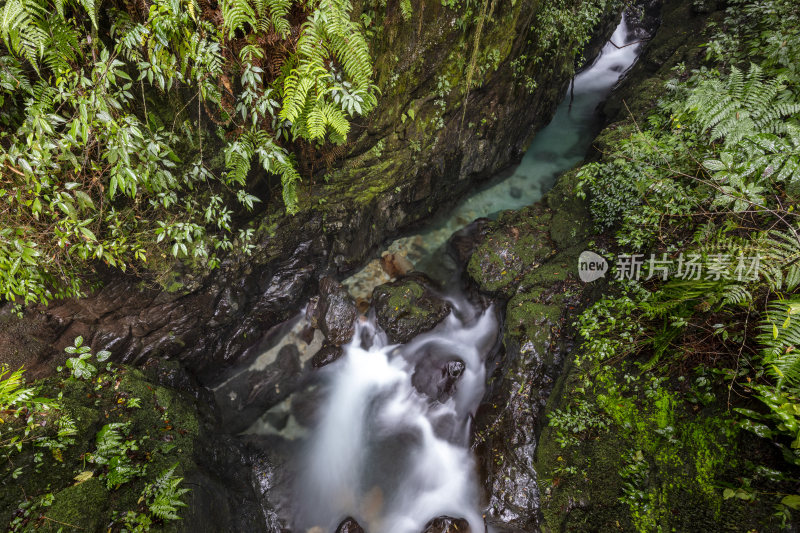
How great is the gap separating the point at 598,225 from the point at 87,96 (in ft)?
21.4

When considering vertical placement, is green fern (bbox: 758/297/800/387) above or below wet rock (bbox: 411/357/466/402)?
above

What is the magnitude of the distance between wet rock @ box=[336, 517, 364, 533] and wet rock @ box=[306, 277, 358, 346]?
2.71 metres

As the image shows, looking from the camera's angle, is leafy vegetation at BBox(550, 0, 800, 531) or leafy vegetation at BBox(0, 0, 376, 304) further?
leafy vegetation at BBox(0, 0, 376, 304)

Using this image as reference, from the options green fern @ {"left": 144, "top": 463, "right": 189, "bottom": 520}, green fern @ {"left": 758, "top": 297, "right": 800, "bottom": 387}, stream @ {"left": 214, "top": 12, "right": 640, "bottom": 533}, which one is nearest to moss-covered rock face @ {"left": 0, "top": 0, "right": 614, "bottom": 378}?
stream @ {"left": 214, "top": 12, "right": 640, "bottom": 533}

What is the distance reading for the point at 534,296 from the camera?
18.4ft

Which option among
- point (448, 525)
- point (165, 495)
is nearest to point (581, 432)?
point (448, 525)

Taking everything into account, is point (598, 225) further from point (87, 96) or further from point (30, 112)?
point (30, 112)

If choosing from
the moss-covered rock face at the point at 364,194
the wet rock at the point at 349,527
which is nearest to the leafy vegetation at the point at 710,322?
the wet rock at the point at 349,527

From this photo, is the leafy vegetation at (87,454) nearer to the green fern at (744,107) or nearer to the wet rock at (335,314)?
the wet rock at (335,314)

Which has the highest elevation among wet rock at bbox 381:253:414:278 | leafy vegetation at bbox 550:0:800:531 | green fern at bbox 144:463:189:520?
green fern at bbox 144:463:189:520

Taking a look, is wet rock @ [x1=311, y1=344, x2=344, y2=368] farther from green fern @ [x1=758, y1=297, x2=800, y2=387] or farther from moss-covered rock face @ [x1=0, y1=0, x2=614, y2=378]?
green fern @ [x1=758, y1=297, x2=800, y2=387]

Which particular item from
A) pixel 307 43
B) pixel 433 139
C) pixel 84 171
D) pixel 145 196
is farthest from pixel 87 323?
pixel 433 139

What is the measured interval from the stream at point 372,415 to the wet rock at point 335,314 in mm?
184

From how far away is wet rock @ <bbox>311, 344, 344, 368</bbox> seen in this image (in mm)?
6219
